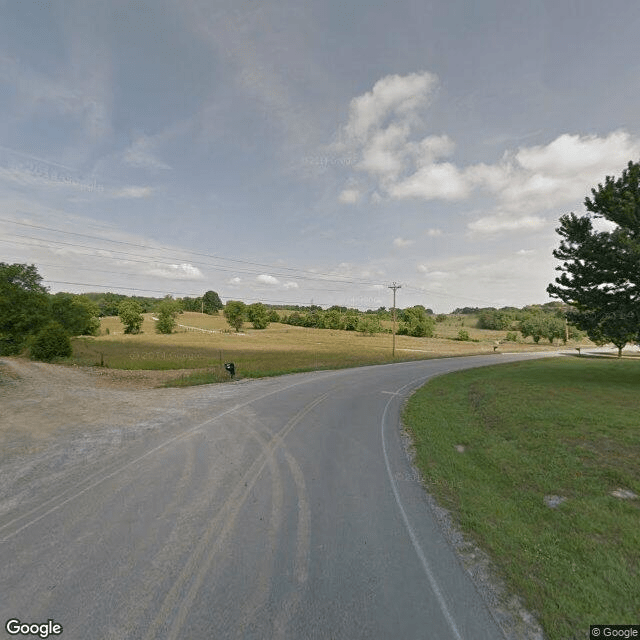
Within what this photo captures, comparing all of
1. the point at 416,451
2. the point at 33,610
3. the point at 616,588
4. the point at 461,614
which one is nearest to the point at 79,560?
the point at 33,610

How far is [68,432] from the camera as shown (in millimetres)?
9242

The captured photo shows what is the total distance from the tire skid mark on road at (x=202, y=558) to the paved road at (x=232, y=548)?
A: 0.7 inches

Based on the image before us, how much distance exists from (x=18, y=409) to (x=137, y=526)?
37.0 ft

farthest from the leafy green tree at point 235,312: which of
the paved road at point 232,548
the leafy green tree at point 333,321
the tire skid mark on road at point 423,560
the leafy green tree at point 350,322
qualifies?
the tire skid mark on road at point 423,560

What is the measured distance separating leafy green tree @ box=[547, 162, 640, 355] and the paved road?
15.2 meters

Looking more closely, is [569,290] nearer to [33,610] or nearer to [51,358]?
[33,610]

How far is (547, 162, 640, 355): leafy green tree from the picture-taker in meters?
14.0

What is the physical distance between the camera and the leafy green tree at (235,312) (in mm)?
93688

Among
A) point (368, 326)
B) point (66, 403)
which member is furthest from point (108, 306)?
point (66, 403)

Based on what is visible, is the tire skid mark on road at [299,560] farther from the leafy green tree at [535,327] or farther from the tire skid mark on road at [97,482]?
the leafy green tree at [535,327]

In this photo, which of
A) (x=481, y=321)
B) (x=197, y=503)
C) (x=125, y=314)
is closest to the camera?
(x=197, y=503)

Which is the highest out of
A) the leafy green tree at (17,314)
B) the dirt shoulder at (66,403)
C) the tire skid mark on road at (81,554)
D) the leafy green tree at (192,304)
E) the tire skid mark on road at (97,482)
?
the leafy green tree at (192,304)

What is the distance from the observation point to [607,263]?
48.2 ft

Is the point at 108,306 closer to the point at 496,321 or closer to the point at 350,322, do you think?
the point at 350,322
